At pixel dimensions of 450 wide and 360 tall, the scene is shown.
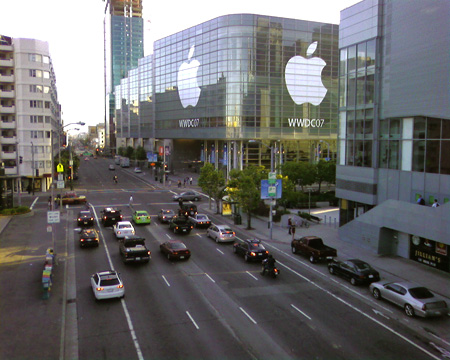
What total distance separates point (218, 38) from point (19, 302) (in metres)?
72.7

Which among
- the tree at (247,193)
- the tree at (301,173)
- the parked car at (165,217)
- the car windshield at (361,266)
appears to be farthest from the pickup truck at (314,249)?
the tree at (301,173)

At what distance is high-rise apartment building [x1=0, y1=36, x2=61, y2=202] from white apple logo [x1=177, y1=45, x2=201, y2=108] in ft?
105

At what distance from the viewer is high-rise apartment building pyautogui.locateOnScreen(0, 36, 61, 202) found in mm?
68062

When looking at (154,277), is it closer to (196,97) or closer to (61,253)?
(61,253)

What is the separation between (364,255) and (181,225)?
52.4ft

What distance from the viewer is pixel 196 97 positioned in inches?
3632

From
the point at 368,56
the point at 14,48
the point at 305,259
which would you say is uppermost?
the point at 14,48

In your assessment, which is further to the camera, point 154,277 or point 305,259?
point 305,259

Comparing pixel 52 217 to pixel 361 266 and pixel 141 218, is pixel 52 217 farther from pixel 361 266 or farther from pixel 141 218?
pixel 361 266

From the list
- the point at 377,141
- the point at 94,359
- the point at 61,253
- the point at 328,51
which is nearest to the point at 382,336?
the point at 94,359

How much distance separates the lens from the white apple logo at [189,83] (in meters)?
92.1

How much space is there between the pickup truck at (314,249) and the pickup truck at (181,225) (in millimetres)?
10693

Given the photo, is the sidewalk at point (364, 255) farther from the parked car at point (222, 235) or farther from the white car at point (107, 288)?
the white car at point (107, 288)

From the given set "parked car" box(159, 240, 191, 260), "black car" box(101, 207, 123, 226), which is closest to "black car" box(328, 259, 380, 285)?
"parked car" box(159, 240, 191, 260)
